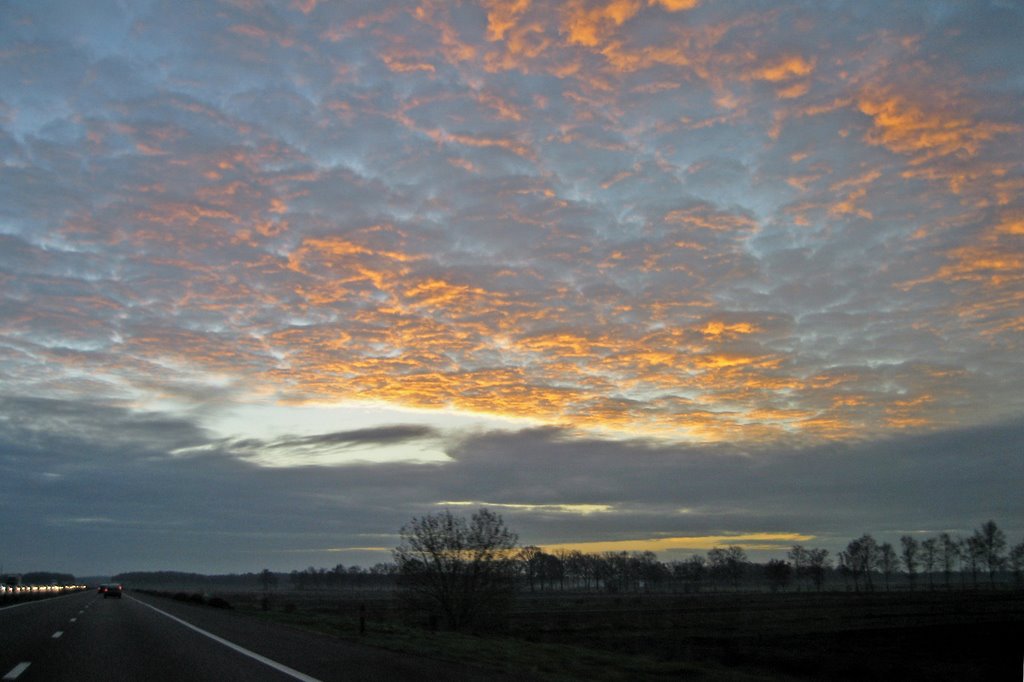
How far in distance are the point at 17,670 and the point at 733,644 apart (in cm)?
3799

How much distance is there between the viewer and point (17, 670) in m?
13.8

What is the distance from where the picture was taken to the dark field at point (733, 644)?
19.5 m

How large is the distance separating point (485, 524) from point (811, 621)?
32011 mm

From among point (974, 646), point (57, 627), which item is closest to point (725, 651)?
point (974, 646)

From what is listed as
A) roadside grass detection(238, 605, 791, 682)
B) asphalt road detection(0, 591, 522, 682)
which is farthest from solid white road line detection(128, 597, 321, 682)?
roadside grass detection(238, 605, 791, 682)

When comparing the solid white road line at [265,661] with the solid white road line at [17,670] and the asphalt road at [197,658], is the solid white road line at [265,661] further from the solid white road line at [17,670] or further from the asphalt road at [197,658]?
the solid white road line at [17,670]

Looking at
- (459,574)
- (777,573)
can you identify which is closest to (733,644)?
(459,574)

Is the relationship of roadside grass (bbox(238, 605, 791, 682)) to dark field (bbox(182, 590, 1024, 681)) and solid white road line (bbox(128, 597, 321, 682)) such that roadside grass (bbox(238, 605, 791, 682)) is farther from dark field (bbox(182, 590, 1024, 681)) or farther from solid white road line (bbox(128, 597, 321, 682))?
solid white road line (bbox(128, 597, 321, 682))

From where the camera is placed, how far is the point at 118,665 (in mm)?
14805

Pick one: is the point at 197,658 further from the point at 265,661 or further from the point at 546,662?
the point at 546,662

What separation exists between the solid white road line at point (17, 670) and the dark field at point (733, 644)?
832 cm

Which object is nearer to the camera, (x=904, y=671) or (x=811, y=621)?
(x=904, y=671)

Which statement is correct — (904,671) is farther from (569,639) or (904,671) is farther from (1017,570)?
(1017,570)

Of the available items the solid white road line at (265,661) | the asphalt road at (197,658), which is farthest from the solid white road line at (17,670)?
the solid white road line at (265,661)
